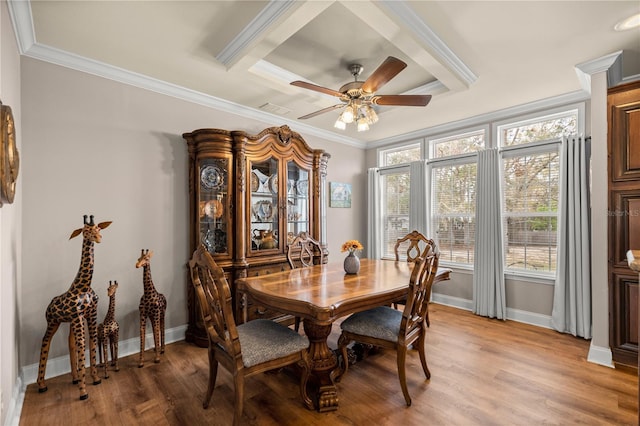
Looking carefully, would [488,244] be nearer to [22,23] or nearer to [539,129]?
[539,129]

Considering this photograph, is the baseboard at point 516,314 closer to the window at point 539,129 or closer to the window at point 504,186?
the window at point 504,186

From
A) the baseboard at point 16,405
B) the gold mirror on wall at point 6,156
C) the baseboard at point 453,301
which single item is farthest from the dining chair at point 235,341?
the baseboard at point 453,301

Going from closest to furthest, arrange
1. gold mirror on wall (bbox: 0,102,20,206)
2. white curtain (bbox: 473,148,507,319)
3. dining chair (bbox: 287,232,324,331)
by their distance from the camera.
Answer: gold mirror on wall (bbox: 0,102,20,206), dining chair (bbox: 287,232,324,331), white curtain (bbox: 473,148,507,319)

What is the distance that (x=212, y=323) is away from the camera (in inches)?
79.3

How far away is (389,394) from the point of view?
6.98ft

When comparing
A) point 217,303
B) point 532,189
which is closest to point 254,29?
point 217,303

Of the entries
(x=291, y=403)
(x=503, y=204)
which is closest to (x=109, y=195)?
(x=291, y=403)

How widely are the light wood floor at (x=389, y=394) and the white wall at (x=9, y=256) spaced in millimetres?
295

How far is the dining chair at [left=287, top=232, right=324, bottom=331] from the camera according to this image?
10.5ft

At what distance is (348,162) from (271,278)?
304 cm

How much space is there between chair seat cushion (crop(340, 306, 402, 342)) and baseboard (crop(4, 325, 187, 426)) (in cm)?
186

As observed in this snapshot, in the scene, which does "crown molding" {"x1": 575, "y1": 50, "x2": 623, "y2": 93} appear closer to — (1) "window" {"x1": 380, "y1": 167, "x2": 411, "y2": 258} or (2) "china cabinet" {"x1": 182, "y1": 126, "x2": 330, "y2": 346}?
(1) "window" {"x1": 380, "y1": 167, "x2": 411, "y2": 258}

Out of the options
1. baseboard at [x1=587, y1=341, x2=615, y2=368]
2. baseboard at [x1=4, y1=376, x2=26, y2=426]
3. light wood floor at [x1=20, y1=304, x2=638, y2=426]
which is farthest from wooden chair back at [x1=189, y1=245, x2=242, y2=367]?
baseboard at [x1=587, y1=341, x2=615, y2=368]

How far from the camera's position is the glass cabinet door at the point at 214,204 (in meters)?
3.09
